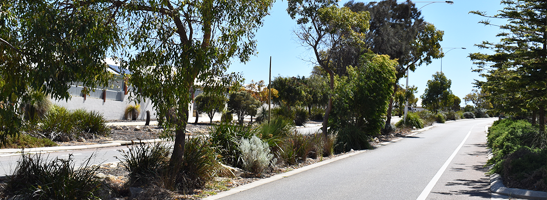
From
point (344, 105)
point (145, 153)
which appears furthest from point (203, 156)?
point (344, 105)

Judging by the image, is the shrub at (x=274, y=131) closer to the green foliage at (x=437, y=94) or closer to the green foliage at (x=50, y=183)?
the green foliage at (x=50, y=183)

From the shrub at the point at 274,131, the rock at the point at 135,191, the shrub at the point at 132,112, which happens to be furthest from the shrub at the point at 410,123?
the rock at the point at 135,191

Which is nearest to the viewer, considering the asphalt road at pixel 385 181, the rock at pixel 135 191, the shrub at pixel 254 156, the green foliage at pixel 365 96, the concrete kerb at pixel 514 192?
the rock at pixel 135 191

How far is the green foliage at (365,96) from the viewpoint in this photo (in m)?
18.5

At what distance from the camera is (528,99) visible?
13945 millimetres

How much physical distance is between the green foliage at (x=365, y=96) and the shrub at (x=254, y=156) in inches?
326

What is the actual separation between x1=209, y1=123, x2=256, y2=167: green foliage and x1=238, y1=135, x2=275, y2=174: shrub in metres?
0.20

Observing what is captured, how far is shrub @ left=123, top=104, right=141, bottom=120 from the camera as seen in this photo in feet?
111

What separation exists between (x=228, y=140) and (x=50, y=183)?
5.30 meters

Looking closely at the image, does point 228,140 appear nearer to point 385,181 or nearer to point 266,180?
point 266,180

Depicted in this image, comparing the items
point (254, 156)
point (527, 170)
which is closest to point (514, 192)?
point (527, 170)

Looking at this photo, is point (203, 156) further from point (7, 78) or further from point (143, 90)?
point (7, 78)

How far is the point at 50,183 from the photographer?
6066 mm

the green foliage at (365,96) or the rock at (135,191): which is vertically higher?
the green foliage at (365,96)
